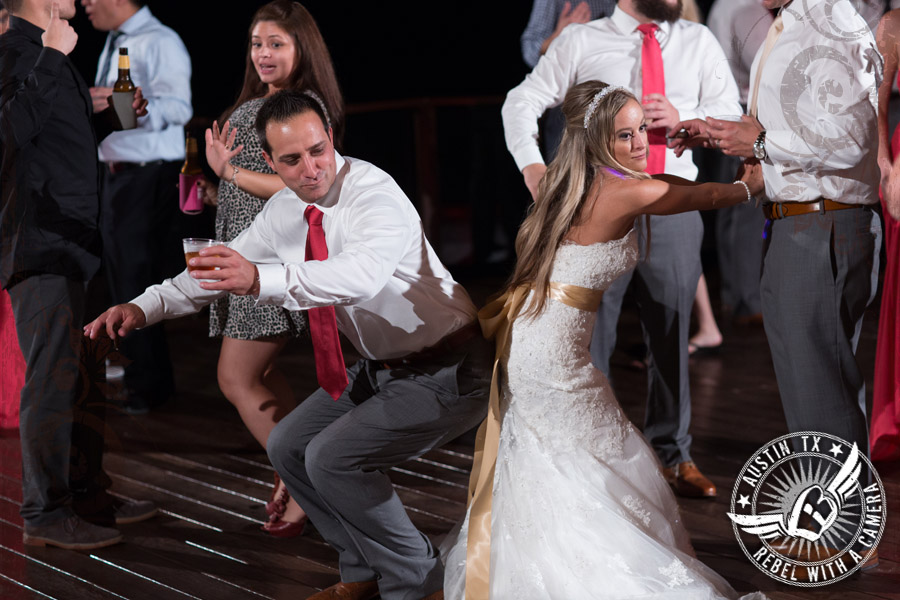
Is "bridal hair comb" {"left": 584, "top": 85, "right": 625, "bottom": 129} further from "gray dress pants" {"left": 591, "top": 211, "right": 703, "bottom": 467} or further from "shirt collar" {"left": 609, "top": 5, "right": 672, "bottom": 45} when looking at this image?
"gray dress pants" {"left": 591, "top": 211, "right": 703, "bottom": 467}

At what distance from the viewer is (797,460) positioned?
2.70 metres

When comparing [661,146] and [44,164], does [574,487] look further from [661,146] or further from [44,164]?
[44,164]

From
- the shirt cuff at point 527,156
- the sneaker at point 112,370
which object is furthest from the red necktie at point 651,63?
the sneaker at point 112,370

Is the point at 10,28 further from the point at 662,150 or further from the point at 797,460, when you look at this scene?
the point at 797,460

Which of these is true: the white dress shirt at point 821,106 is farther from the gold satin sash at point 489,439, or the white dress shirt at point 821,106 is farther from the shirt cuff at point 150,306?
the shirt cuff at point 150,306

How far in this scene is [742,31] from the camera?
2572mm

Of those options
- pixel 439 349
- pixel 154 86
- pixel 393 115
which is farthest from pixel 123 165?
pixel 393 115

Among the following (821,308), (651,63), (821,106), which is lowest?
(821,308)

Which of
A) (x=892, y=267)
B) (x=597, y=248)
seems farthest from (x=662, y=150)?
(x=892, y=267)

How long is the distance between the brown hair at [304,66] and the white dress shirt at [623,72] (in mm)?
494

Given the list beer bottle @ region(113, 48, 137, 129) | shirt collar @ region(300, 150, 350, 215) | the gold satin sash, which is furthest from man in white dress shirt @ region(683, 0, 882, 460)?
beer bottle @ region(113, 48, 137, 129)

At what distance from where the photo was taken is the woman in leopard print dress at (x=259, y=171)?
2.85 meters

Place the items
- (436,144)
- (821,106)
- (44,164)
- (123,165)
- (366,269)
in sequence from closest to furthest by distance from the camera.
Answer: (366,269), (821,106), (44,164), (123,165), (436,144)

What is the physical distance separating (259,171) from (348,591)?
113 cm
